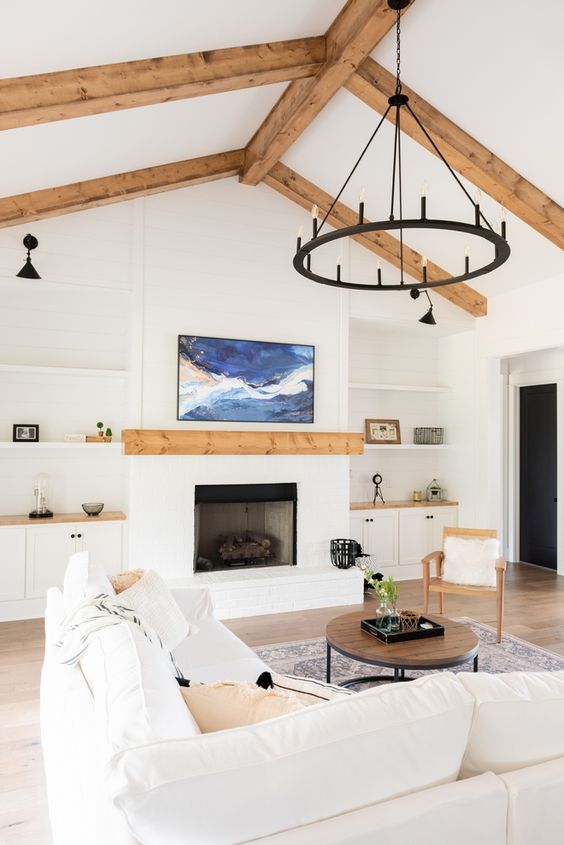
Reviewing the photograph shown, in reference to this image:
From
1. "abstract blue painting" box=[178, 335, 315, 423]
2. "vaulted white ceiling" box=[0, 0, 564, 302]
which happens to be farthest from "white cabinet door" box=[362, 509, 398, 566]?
"vaulted white ceiling" box=[0, 0, 564, 302]

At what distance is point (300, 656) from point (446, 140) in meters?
3.69

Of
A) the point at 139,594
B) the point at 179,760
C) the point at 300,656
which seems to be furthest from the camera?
the point at 300,656

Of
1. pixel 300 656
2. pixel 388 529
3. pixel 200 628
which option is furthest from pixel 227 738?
pixel 388 529

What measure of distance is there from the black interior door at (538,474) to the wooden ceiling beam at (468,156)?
2907 mm

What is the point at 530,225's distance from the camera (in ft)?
15.0

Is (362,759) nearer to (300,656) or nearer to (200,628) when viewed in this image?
(200,628)

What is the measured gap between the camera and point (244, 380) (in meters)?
5.27

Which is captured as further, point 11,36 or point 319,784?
point 11,36

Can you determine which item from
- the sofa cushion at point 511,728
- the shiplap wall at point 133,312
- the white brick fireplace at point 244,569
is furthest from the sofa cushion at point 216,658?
the shiplap wall at point 133,312

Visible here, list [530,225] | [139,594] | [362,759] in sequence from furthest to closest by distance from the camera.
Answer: [530,225] → [139,594] → [362,759]

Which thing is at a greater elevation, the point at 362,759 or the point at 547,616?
the point at 362,759

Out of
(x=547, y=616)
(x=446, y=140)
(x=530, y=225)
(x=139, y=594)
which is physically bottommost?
(x=547, y=616)

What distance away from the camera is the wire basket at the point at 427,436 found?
22.4 feet

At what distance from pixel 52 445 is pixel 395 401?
3.83m
